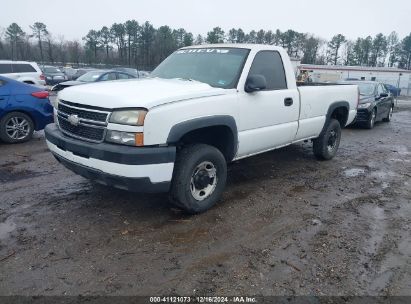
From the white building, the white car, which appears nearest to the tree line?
the white building

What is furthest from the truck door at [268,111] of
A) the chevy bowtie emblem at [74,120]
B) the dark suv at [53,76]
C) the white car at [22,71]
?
the dark suv at [53,76]

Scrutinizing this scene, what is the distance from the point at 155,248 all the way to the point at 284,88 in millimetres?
3133

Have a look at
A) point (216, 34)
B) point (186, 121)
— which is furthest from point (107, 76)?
point (216, 34)

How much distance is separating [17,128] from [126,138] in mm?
5201

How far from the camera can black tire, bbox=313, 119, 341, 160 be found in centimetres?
686

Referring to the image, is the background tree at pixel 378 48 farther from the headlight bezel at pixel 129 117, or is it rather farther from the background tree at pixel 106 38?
the headlight bezel at pixel 129 117

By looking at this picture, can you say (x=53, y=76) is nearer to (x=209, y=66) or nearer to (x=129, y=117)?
(x=209, y=66)

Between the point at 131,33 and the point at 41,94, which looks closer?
the point at 41,94

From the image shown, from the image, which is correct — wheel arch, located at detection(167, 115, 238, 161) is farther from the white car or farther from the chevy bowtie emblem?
the white car

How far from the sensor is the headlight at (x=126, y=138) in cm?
358

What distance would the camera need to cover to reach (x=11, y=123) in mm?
7660

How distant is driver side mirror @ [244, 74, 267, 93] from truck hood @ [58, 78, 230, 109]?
38cm

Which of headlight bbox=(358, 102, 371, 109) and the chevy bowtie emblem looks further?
headlight bbox=(358, 102, 371, 109)

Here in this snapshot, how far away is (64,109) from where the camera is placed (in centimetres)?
426
